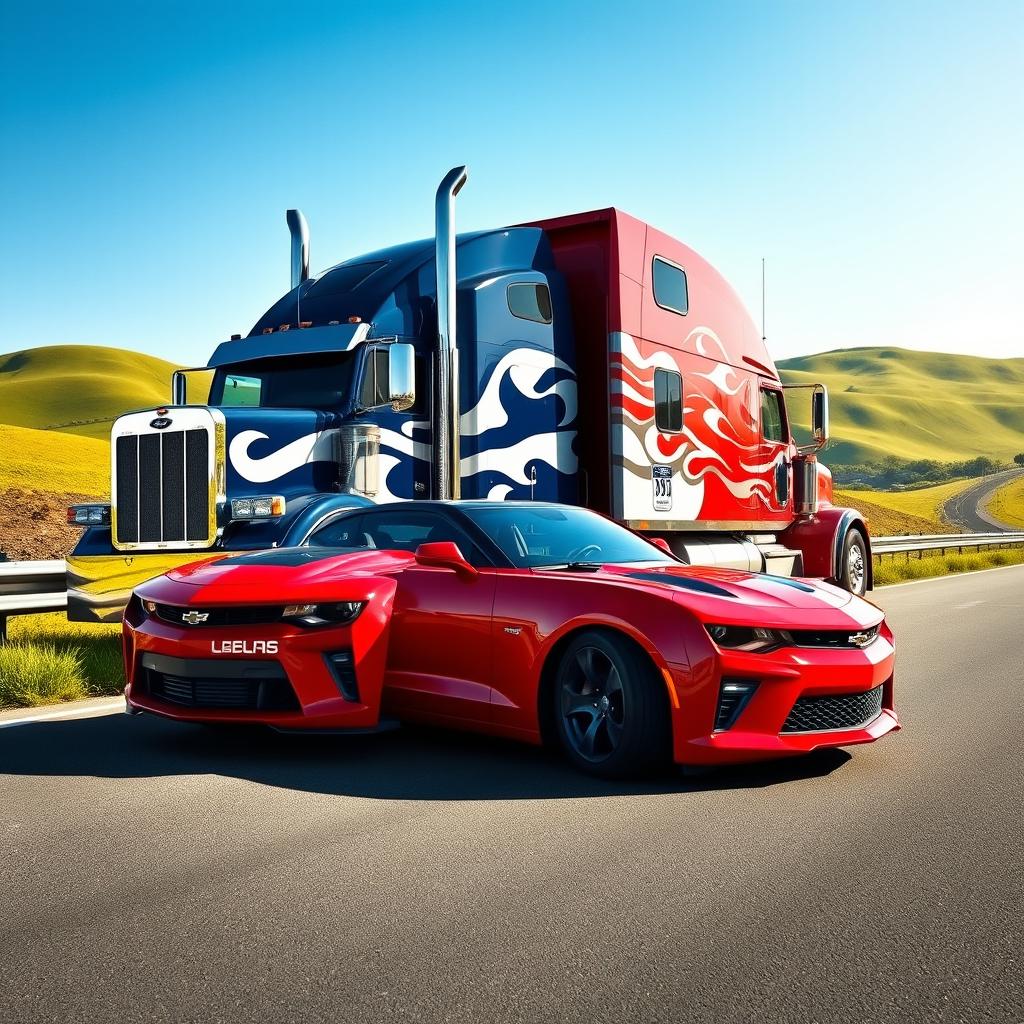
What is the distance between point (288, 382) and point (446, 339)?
1.55 metres

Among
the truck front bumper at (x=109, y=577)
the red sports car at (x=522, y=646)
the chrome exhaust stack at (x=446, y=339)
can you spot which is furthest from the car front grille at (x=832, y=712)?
the truck front bumper at (x=109, y=577)

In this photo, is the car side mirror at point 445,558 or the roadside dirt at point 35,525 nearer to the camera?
the car side mirror at point 445,558

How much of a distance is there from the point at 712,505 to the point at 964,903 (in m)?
10.5

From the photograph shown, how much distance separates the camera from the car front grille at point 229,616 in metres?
6.39

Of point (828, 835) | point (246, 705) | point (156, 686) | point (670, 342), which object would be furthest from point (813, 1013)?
point (670, 342)

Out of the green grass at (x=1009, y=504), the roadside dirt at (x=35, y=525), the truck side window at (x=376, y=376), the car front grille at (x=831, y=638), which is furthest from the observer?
the green grass at (x=1009, y=504)

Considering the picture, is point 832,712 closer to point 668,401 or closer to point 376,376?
point 376,376

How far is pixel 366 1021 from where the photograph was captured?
121 inches

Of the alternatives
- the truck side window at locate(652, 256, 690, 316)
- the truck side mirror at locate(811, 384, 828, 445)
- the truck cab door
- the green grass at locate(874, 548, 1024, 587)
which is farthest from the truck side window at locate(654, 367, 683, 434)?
the green grass at locate(874, 548, 1024, 587)

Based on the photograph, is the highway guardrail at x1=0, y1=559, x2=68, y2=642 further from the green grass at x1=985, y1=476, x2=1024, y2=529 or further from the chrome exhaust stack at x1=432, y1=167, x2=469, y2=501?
the green grass at x1=985, y1=476, x2=1024, y2=529

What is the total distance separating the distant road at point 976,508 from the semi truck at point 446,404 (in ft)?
142

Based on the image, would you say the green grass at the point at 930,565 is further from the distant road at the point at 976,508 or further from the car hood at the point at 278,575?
the distant road at the point at 976,508

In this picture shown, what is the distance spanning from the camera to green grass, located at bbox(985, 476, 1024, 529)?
75.6 meters

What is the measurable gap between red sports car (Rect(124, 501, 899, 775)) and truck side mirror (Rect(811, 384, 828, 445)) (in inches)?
375
